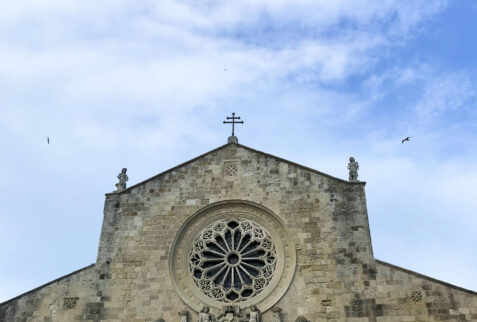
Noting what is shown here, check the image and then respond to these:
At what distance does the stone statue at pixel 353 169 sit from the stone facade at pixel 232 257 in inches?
13.7

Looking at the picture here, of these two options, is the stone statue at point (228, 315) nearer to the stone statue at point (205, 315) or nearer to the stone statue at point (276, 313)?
the stone statue at point (205, 315)

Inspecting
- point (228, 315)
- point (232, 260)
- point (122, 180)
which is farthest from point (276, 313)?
point (122, 180)

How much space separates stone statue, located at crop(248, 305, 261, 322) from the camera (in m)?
14.0

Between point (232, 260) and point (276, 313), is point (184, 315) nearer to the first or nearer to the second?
point (232, 260)

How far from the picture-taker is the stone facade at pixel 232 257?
14016mm

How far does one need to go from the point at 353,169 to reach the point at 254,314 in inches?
208

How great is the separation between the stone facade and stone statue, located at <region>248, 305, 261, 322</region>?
9.3 inches

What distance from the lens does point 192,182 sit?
16766mm

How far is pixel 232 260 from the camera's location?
15438mm

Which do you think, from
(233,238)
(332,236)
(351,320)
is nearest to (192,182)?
(233,238)

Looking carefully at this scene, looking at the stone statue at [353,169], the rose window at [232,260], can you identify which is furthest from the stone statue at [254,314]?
the stone statue at [353,169]

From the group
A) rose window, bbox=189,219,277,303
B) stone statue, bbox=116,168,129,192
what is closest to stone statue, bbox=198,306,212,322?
rose window, bbox=189,219,277,303

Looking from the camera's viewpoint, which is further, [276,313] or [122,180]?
[122,180]

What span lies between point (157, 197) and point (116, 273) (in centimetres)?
257
